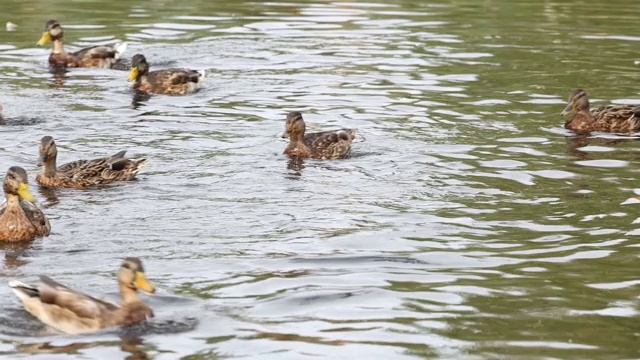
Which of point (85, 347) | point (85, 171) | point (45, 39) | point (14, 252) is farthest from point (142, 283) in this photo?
point (45, 39)

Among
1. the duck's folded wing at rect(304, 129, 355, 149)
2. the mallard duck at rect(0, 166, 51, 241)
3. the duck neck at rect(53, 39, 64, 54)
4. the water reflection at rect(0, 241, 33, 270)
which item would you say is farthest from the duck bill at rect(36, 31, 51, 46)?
the water reflection at rect(0, 241, 33, 270)

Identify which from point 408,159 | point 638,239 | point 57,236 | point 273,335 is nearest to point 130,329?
point 273,335

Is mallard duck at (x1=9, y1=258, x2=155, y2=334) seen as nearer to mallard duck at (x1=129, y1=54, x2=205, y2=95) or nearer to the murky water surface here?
the murky water surface

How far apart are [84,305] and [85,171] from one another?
5.13 metres

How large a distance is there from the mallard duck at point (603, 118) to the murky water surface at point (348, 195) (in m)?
0.31

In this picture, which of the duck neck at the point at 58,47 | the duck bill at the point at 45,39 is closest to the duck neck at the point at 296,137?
the duck neck at the point at 58,47

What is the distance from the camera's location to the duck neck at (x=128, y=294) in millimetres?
9859

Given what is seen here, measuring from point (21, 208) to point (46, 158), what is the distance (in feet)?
6.86

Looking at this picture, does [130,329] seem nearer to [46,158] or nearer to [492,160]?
[46,158]

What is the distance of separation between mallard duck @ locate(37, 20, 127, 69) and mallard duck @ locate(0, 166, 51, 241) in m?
8.61

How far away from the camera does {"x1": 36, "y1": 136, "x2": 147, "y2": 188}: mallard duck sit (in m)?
14.5

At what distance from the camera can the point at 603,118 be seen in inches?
680

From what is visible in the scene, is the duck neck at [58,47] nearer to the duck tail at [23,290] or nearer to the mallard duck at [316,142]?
the mallard duck at [316,142]

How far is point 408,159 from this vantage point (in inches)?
602
